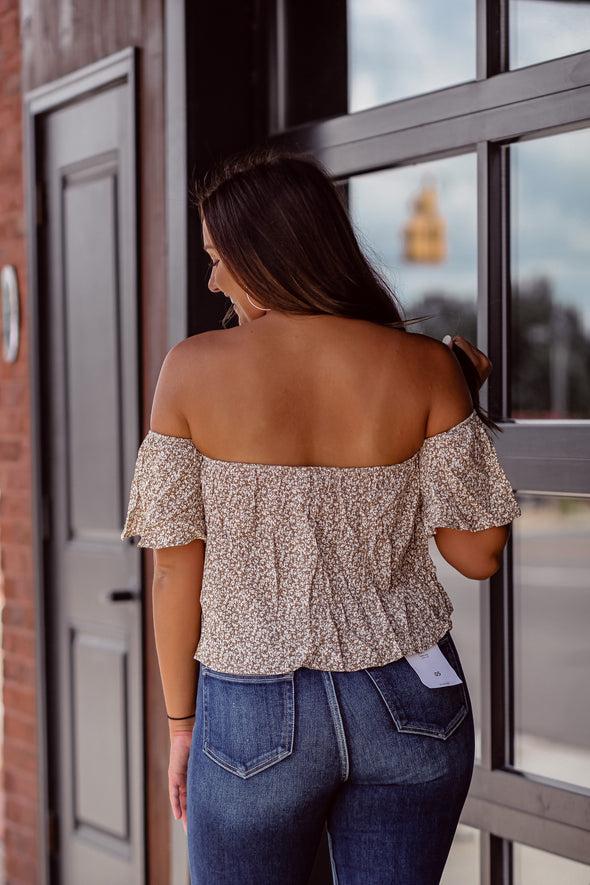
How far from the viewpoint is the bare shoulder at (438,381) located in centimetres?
144

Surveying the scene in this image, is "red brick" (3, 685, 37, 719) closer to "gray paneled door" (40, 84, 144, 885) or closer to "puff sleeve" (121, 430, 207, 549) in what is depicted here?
"gray paneled door" (40, 84, 144, 885)

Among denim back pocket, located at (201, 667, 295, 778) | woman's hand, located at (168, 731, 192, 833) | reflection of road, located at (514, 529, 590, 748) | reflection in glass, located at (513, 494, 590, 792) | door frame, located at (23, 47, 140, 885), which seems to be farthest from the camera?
reflection of road, located at (514, 529, 590, 748)

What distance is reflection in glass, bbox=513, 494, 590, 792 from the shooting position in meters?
2.28

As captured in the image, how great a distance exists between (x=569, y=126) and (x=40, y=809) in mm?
2617

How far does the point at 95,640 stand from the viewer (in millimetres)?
3027

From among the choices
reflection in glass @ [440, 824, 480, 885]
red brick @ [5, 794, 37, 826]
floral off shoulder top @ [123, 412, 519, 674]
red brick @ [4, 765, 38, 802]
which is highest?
floral off shoulder top @ [123, 412, 519, 674]

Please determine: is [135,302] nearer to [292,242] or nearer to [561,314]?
[292,242]

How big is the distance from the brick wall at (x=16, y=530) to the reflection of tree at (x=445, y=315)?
4.77ft

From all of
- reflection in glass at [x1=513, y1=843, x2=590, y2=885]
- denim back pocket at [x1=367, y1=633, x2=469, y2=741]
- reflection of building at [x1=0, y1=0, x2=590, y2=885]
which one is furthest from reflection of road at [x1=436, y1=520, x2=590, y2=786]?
denim back pocket at [x1=367, y1=633, x2=469, y2=741]

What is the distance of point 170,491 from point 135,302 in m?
1.41

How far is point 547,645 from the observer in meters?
10.3

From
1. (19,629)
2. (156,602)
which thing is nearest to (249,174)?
(156,602)

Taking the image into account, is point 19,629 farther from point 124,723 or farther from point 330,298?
point 330,298

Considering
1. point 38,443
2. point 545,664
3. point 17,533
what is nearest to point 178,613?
point 38,443
